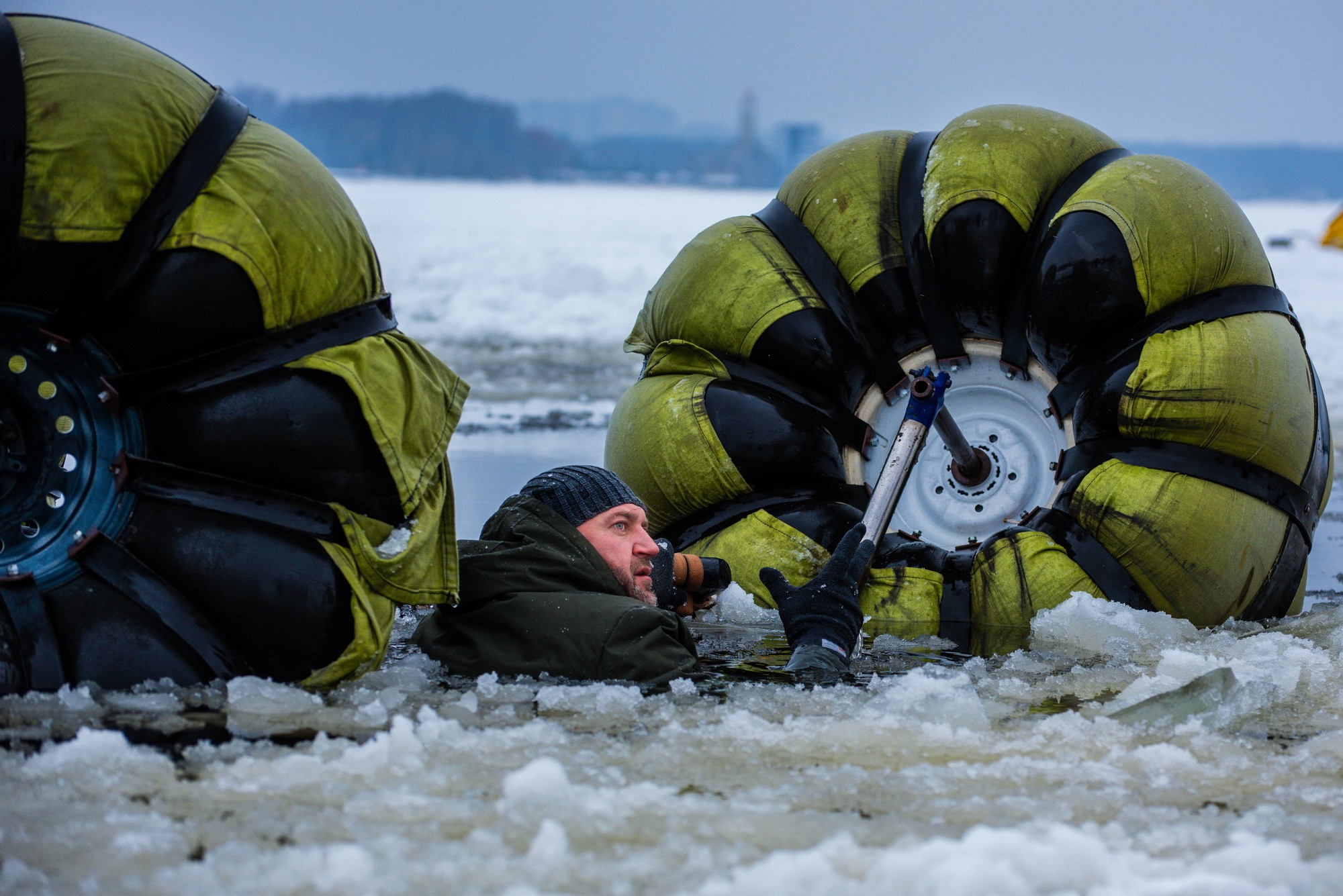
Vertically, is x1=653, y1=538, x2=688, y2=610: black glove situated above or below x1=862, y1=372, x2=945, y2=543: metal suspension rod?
below

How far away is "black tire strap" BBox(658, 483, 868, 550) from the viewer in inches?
187

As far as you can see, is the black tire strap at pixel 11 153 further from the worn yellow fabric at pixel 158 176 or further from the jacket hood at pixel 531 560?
the jacket hood at pixel 531 560

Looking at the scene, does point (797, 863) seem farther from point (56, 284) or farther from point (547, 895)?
point (56, 284)

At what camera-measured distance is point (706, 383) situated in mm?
4859

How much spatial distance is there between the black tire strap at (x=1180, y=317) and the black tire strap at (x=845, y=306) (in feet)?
2.30

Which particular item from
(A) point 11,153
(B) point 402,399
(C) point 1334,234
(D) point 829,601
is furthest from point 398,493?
(C) point 1334,234

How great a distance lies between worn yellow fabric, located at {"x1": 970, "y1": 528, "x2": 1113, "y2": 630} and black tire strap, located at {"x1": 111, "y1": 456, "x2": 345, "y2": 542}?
2.16 metres

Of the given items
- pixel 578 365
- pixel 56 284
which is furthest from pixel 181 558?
pixel 578 365

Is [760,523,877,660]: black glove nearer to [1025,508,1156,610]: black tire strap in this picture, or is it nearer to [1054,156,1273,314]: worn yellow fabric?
[1025,508,1156,610]: black tire strap

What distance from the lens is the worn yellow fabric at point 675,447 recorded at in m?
4.74

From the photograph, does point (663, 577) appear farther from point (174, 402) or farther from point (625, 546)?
point (174, 402)

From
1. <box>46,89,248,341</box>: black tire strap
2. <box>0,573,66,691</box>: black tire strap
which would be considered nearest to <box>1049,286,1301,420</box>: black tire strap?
<box>46,89,248,341</box>: black tire strap

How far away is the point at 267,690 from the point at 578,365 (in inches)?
343

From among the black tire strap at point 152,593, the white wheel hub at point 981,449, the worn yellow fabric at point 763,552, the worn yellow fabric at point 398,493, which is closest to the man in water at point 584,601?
the worn yellow fabric at point 398,493
